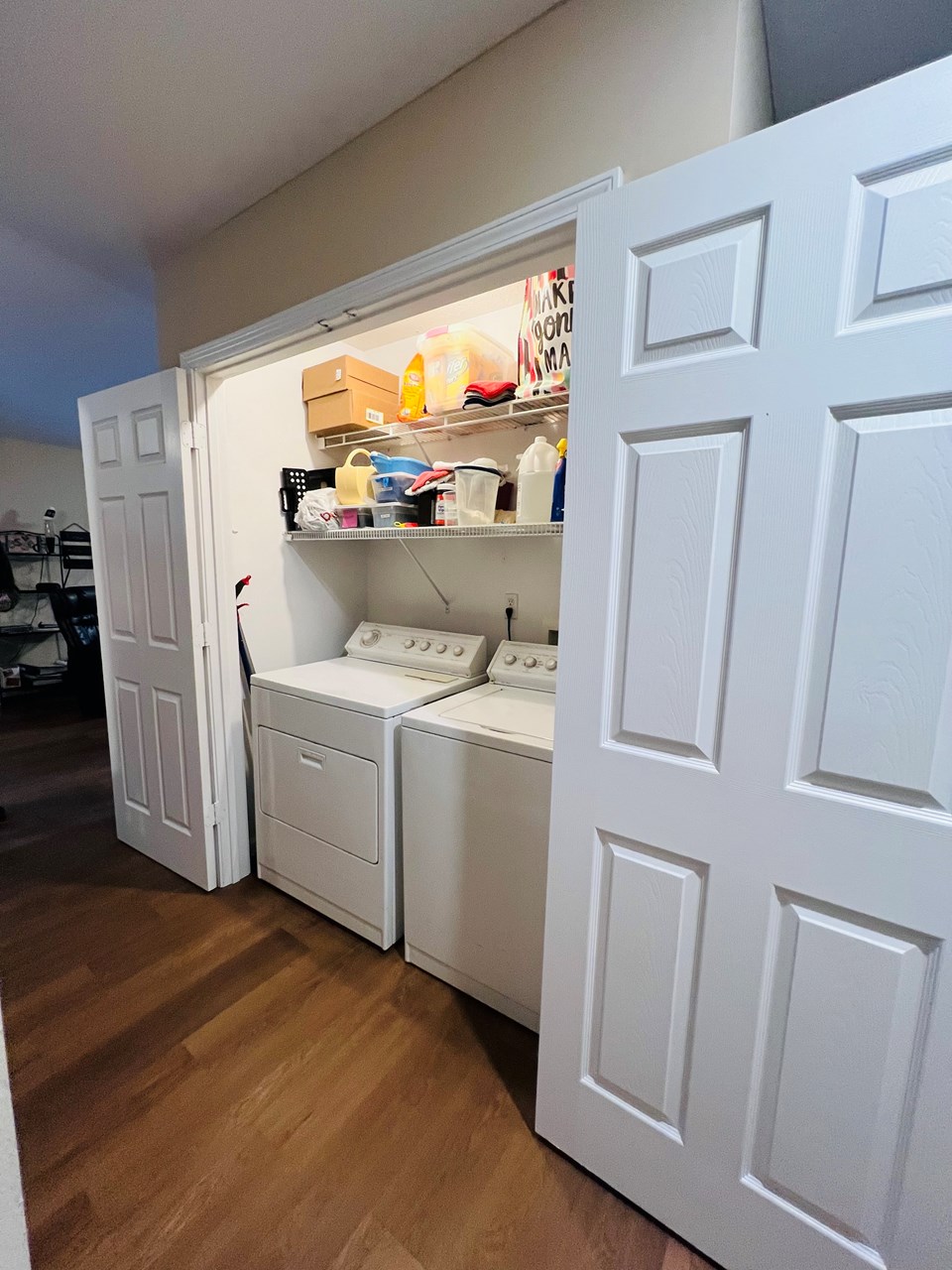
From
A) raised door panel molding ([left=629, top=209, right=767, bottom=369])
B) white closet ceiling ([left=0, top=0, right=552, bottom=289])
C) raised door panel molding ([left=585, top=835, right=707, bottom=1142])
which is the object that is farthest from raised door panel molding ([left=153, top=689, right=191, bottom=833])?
raised door panel molding ([left=629, top=209, right=767, bottom=369])

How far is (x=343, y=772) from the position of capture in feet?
5.83

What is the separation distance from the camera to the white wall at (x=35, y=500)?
5.09m

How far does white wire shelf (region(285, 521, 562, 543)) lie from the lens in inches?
63.5

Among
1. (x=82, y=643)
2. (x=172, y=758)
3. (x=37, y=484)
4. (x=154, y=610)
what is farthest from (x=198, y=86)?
(x=37, y=484)

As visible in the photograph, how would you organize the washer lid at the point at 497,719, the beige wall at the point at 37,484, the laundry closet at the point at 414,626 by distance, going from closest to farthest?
the washer lid at the point at 497,719 < the laundry closet at the point at 414,626 < the beige wall at the point at 37,484

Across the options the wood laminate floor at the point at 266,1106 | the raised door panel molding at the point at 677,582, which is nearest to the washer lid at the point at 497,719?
the raised door panel molding at the point at 677,582

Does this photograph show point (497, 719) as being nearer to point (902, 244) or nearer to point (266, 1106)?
point (266, 1106)

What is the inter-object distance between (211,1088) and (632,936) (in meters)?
1.20

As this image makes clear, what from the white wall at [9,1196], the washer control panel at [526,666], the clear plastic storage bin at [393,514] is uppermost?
the clear plastic storage bin at [393,514]

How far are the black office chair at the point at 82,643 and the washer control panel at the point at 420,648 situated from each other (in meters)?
3.20

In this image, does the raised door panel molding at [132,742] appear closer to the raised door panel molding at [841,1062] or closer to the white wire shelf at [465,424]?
the white wire shelf at [465,424]

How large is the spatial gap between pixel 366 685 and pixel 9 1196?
4.89 ft

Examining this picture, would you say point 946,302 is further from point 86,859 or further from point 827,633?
point 86,859

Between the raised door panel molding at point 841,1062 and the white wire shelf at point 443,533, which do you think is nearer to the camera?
the raised door panel molding at point 841,1062
